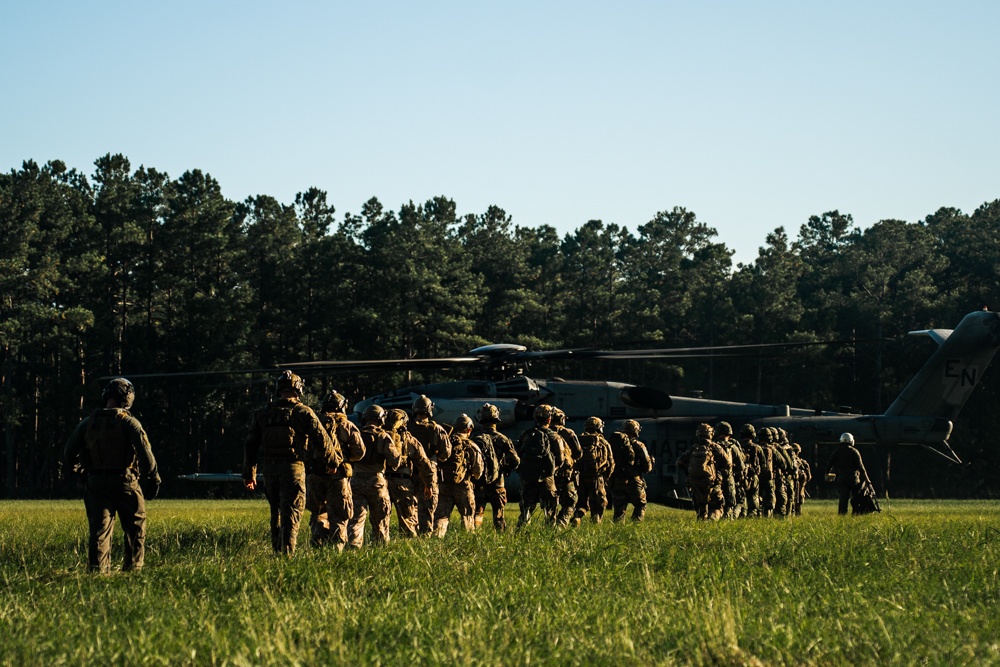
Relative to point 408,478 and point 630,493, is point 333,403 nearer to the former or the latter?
point 408,478

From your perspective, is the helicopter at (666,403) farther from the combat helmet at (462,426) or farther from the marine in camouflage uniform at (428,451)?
the marine in camouflage uniform at (428,451)

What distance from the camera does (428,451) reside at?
1680 centimetres

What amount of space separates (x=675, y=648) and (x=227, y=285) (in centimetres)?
6121

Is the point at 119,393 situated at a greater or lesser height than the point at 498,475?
greater

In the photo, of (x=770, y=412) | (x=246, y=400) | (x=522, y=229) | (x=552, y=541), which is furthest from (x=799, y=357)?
(x=552, y=541)

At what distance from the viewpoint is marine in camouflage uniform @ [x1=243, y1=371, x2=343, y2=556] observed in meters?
12.7

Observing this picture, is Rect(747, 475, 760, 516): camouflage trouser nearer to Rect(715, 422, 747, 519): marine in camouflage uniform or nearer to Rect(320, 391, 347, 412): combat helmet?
Rect(715, 422, 747, 519): marine in camouflage uniform

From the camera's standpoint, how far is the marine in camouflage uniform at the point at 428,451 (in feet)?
53.7

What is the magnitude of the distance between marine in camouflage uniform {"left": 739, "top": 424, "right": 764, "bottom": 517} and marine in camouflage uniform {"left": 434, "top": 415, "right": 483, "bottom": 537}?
740 centimetres

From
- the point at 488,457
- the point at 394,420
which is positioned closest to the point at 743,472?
the point at 488,457

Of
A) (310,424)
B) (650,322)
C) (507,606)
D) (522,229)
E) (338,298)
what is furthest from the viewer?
(522,229)

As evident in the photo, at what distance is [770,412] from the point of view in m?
27.7

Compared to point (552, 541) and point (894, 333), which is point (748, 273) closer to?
point (894, 333)

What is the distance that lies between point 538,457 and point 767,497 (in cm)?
737
